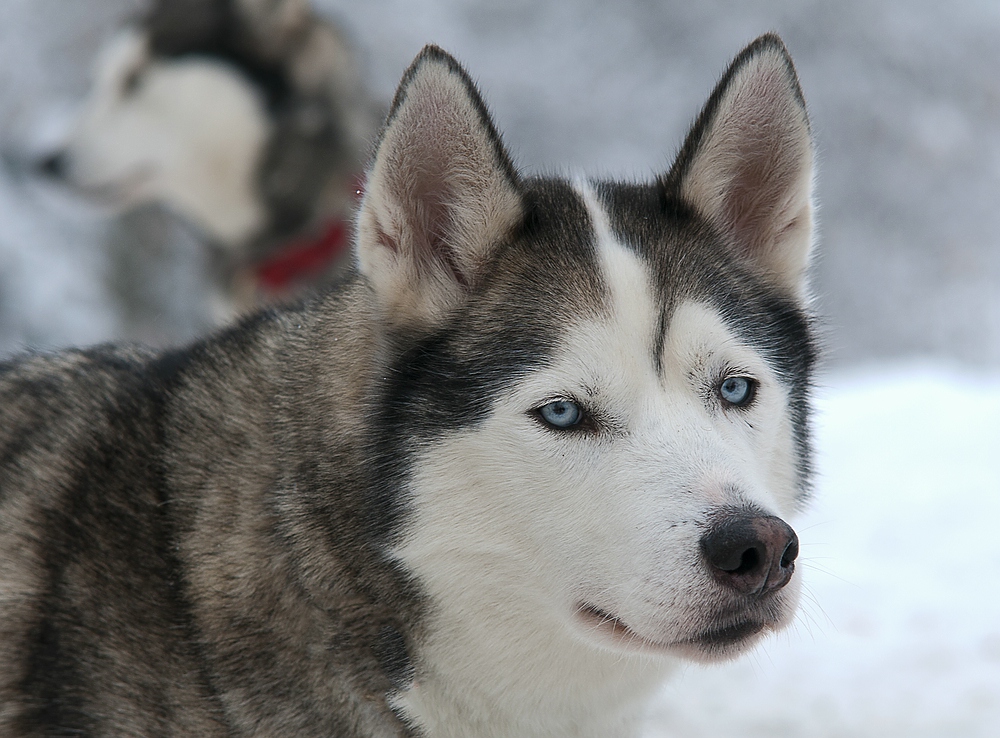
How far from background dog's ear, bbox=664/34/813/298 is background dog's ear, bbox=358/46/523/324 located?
1.36 ft

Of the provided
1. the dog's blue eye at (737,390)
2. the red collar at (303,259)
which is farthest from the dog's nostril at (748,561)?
the red collar at (303,259)

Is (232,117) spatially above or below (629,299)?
above

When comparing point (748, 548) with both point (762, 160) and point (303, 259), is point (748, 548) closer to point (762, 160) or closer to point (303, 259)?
point (762, 160)

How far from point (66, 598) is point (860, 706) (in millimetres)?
2581

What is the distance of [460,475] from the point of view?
78.0 inches

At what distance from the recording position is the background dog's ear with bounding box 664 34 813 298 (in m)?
2.19

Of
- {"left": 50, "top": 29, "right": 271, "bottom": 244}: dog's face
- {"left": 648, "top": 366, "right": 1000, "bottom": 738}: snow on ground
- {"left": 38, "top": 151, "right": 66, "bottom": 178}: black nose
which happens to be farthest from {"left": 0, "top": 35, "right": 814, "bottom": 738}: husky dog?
{"left": 38, "top": 151, "right": 66, "bottom": 178}: black nose

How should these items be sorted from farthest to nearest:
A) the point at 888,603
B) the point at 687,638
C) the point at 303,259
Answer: the point at 303,259, the point at 888,603, the point at 687,638

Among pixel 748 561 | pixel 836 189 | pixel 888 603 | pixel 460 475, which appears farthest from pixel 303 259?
pixel 836 189

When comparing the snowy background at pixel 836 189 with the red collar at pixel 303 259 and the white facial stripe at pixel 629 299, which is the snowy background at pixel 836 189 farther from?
the white facial stripe at pixel 629 299

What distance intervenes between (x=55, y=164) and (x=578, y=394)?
16.4ft

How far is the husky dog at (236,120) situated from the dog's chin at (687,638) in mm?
3651

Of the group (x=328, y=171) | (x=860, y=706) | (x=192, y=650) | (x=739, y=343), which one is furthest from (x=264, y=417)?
(x=328, y=171)

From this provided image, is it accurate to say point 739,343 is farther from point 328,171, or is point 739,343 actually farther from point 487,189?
point 328,171
